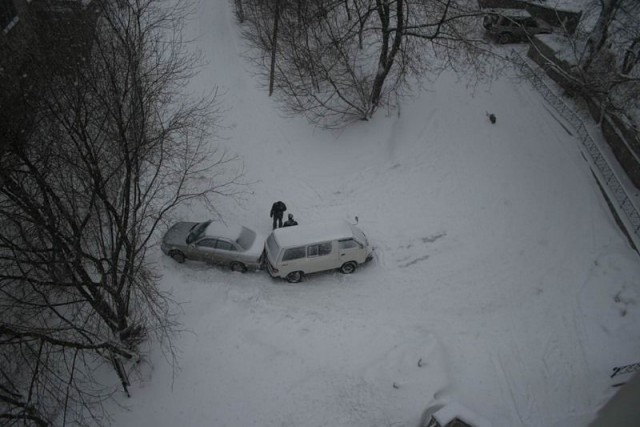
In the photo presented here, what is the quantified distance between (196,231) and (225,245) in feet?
3.75

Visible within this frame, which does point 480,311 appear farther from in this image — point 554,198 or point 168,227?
point 168,227

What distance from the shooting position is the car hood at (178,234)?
44.9 ft

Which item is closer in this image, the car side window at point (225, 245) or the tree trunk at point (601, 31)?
the car side window at point (225, 245)

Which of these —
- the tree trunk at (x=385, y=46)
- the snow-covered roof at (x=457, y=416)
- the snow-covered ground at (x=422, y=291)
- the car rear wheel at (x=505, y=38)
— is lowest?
the snow-covered roof at (x=457, y=416)

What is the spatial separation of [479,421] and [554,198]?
28.2 feet

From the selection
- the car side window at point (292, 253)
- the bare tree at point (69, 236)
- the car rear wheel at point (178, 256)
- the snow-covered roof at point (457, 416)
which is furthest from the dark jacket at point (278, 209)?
the snow-covered roof at point (457, 416)

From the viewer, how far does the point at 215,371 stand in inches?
436

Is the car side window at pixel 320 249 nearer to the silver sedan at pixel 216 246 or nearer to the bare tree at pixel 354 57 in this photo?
the silver sedan at pixel 216 246

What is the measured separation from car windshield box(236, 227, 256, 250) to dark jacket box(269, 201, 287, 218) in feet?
3.38

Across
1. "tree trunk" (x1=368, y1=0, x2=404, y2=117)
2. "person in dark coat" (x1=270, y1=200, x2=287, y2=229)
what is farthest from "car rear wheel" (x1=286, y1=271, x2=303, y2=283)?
"tree trunk" (x1=368, y1=0, x2=404, y2=117)

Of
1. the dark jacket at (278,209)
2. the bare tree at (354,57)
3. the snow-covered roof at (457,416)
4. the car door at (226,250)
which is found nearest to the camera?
the snow-covered roof at (457,416)

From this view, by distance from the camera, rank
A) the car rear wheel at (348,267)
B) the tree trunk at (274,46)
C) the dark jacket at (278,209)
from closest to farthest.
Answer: the car rear wheel at (348,267), the dark jacket at (278,209), the tree trunk at (274,46)

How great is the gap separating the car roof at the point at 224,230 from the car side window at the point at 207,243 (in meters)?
0.18

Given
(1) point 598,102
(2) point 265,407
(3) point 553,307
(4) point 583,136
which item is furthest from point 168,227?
(1) point 598,102
